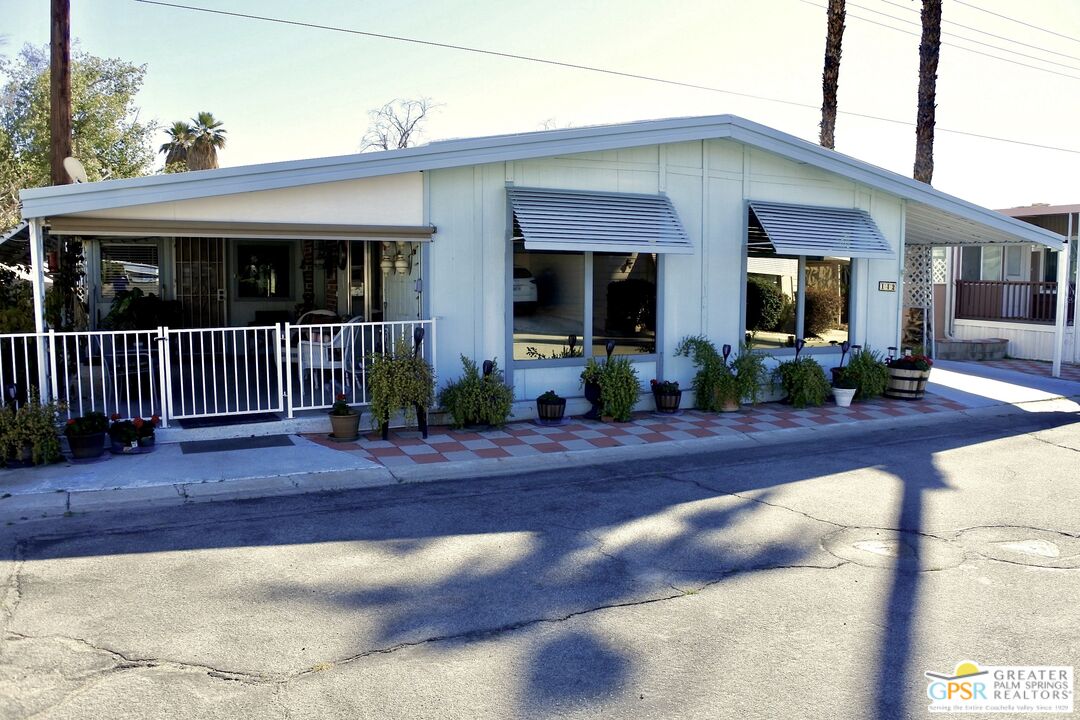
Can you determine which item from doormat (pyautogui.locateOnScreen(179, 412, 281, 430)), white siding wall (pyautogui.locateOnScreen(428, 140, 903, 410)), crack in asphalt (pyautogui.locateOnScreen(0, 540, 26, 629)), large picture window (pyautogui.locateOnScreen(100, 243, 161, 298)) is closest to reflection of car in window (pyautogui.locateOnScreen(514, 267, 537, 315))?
white siding wall (pyautogui.locateOnScreen(428, 140, 903, 410))

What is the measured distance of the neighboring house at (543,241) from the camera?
834cm

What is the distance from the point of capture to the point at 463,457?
804cm

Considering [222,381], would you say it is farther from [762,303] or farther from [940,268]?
[940,268]

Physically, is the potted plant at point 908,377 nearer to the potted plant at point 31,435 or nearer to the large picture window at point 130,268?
the potted plant at point 31,435

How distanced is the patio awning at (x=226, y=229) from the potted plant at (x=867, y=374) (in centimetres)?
617

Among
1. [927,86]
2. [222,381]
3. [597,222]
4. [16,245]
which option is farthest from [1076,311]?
[16,245]

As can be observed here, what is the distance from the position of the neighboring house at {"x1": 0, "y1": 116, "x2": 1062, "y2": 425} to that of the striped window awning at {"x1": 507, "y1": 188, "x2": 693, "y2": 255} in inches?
0.9

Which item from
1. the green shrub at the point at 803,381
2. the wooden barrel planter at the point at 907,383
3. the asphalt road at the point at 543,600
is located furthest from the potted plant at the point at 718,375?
the asphalt road at the point at 543,600

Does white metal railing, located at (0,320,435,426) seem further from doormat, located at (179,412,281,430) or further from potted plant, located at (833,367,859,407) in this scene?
potted plant, located at (833,367,859,407)

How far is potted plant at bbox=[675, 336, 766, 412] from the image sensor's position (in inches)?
417

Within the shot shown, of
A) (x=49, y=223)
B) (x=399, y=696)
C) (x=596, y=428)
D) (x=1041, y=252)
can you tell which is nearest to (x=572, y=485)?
(x=596, y=428)

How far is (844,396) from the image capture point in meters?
11.3

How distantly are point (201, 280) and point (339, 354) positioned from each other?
15.8 feet

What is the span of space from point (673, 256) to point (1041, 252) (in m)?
12.2
